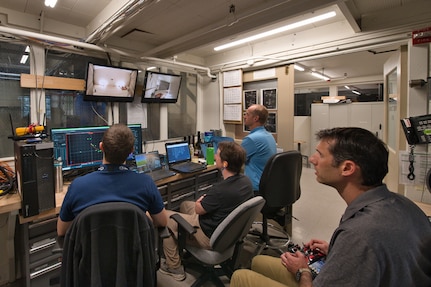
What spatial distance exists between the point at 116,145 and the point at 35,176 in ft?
2.24

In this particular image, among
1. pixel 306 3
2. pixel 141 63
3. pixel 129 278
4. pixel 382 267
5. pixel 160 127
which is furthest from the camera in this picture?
pixel 160 127

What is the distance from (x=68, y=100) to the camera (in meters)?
2.76

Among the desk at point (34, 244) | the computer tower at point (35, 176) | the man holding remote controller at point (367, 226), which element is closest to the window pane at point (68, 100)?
the desk at point (34, 244)

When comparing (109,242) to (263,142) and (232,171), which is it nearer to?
(232,171)

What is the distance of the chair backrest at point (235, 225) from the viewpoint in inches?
60.1

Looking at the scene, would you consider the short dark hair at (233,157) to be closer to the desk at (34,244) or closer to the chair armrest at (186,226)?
the chair armrest at (186,226)

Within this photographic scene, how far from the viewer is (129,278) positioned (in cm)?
126

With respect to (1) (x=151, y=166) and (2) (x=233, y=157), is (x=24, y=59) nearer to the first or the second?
(1) (x=151, y=166)

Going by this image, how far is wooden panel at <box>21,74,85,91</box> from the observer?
237 cm

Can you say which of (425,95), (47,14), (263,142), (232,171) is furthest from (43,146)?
(425,95)

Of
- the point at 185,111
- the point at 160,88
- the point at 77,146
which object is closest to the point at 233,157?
the point at 77,146

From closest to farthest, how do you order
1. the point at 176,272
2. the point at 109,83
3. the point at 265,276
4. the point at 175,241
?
the point at 265,276 < the point at 175,241 < the point at 176,272 < the point at 109,83

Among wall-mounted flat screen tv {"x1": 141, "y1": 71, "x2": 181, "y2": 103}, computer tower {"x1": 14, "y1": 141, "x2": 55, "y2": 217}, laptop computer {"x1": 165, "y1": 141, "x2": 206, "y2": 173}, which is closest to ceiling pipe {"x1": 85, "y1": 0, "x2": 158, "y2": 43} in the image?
wall-mounted flat screen tv {"x1": 141, "y1": 71, "x2": 181, "y2": 103}

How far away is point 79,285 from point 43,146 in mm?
960
